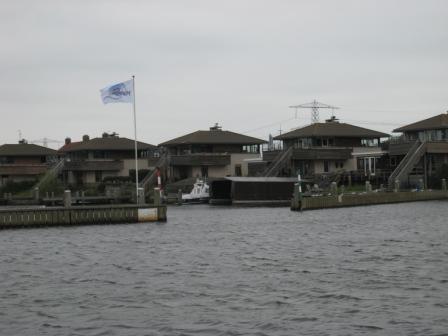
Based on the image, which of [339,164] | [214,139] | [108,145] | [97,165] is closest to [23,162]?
[108,145]

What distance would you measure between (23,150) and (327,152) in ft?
177

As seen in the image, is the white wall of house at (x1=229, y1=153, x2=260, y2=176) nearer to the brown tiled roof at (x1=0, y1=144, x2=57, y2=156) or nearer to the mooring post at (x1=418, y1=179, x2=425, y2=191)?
the mooring post at (x1=418, y1=179, x2=425, y2=191)

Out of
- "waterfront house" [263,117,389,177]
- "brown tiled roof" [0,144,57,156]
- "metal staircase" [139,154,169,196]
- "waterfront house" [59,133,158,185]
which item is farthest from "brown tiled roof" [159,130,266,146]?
"brown tiled roof" [0,144,57,156]

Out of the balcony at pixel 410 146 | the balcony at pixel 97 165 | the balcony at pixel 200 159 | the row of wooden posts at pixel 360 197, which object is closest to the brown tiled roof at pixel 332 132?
the balcony at pixel 200 159

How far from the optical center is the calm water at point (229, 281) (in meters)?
22.7

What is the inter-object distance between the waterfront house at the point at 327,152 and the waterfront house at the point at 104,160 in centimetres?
2346

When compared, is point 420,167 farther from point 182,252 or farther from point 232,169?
point 182,252

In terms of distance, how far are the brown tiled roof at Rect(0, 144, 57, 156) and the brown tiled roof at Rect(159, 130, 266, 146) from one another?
22.8 metres

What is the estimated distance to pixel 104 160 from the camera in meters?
115

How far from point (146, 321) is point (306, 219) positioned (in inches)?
1511

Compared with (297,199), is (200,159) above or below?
above

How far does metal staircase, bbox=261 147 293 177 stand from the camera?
319ft

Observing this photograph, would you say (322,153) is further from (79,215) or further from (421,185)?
(79,215)

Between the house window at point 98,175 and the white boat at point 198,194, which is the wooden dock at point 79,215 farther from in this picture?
the house window at point 98,175
